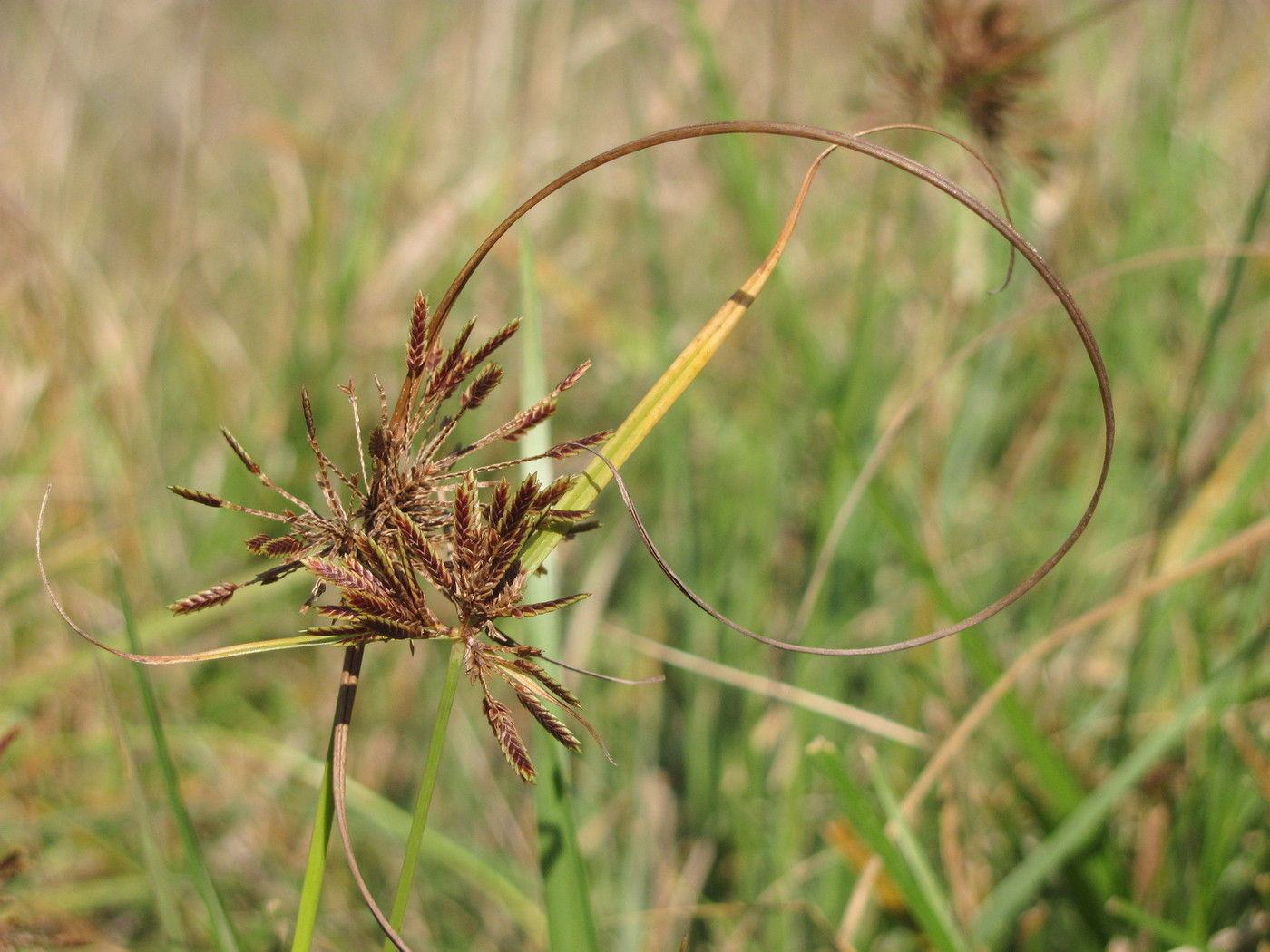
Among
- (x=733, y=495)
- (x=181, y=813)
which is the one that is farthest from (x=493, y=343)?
(x=733, y=495)

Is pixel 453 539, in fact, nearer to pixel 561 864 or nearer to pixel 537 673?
pixel 537 673

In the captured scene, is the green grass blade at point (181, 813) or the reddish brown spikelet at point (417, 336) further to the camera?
the green grass blade at point (181, 813)

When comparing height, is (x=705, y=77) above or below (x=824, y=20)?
below

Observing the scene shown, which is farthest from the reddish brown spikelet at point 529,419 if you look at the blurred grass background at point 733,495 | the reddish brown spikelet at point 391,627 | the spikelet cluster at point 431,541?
the blurred grass background at point 733,495

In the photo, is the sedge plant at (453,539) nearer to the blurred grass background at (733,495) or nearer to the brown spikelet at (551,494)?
the brown spikelet at (551,494)

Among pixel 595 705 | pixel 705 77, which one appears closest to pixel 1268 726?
pixel 595 705

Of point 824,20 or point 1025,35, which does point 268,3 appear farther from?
point 1025,35

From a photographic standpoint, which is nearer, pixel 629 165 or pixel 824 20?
pixel 629 165

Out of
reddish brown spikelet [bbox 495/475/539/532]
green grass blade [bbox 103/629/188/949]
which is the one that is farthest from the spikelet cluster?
green grass blade [bbox 103/629/188/949]
